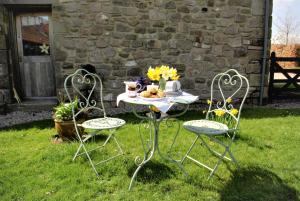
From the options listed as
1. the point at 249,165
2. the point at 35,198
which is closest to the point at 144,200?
the point at 35,198

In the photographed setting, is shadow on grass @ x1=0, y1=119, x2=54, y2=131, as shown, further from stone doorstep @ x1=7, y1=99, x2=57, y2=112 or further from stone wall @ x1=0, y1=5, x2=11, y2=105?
stone wall @ x1=0, y1=5, x2=11, y2=105

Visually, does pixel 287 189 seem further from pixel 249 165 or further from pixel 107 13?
pixel 107 13

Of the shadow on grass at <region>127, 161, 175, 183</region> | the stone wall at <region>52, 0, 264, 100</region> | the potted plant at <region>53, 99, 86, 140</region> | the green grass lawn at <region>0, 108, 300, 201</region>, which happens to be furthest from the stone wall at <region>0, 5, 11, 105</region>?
the shadow on grass at <region>127, 161, 175, 183</region>

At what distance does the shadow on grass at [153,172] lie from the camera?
2.72m

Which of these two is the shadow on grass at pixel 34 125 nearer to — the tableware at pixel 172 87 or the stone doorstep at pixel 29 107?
the stone doorstep at pixel 29 107

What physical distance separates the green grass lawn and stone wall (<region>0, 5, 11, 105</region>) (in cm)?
170

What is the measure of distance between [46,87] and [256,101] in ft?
14.6

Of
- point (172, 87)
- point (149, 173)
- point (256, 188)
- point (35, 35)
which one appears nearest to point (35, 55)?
point (35, 35)

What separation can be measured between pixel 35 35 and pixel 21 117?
67.8 inches

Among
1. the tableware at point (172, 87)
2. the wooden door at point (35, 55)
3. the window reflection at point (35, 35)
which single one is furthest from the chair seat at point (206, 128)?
the window reflection at point (35, 35)

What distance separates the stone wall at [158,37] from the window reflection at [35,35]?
59 cm

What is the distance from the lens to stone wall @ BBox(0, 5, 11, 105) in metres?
5.21

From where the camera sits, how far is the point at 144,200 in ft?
7.83

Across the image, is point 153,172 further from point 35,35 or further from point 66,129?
point 35,35
